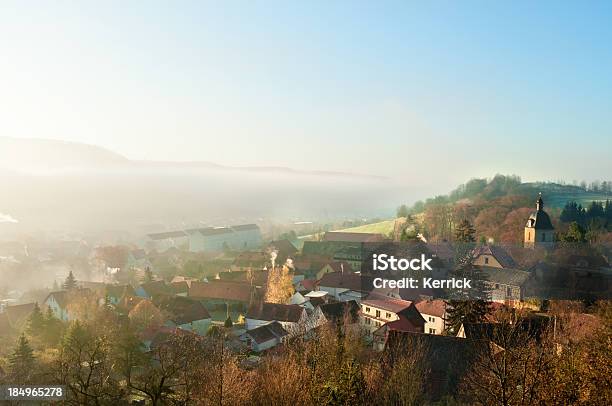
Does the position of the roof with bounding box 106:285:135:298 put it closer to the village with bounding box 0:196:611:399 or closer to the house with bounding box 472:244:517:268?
the village with bounding box 0:196:611:399

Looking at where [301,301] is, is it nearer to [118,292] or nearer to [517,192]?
[118,292]

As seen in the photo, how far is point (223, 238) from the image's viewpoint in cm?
8950

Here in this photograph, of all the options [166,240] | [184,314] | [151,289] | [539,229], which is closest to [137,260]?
[166,240]

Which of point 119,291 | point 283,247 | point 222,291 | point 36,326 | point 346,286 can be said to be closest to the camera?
point 36,326

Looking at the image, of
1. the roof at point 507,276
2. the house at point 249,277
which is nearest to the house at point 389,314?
the roof at point 507,276

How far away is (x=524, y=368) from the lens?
14320mm

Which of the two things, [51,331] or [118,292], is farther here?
[118,292]

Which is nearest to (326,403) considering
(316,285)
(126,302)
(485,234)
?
(126,302)

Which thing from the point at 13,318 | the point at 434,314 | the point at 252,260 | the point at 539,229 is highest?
the point at 539,229

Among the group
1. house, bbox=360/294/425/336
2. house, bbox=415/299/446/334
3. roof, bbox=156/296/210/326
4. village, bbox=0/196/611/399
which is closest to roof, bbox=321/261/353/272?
village, bbox=0/196/611/399

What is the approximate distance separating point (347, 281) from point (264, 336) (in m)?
16.0

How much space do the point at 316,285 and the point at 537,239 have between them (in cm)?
2482

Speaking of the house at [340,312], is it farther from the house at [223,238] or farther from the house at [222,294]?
the house at [223,238]

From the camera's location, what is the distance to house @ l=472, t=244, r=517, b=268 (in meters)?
41.6
